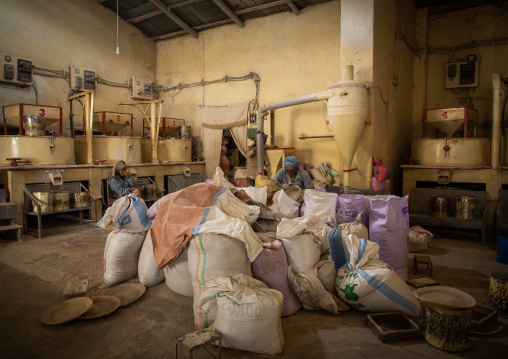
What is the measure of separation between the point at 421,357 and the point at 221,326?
4.21 ft

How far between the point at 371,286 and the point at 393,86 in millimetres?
4460

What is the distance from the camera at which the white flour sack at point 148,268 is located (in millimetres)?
3211

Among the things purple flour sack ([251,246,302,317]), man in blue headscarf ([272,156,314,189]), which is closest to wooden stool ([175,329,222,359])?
purple flour sack ([251,246,302,317])

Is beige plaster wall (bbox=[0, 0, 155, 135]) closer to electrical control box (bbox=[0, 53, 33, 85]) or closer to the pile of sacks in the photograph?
electrical control box (bbox=[0, 53, 33, 85])

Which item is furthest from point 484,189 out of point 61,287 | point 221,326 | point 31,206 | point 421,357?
point 31,206

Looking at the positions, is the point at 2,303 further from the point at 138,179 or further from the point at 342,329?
the point at 138,179

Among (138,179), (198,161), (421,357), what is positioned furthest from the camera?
(198,161)

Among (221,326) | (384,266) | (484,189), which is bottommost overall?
(221,326)

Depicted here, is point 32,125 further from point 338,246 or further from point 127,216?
point 338,246

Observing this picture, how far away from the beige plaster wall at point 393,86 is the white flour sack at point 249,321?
3.78 meters

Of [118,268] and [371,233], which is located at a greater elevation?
[371,233]

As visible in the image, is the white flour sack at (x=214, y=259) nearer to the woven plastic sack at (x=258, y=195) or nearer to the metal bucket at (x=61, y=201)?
the woven plastic sack at (x=258, y=195)

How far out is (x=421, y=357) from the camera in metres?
2.14

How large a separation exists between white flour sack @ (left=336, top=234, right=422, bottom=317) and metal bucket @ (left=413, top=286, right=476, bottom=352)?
10.1 inches
